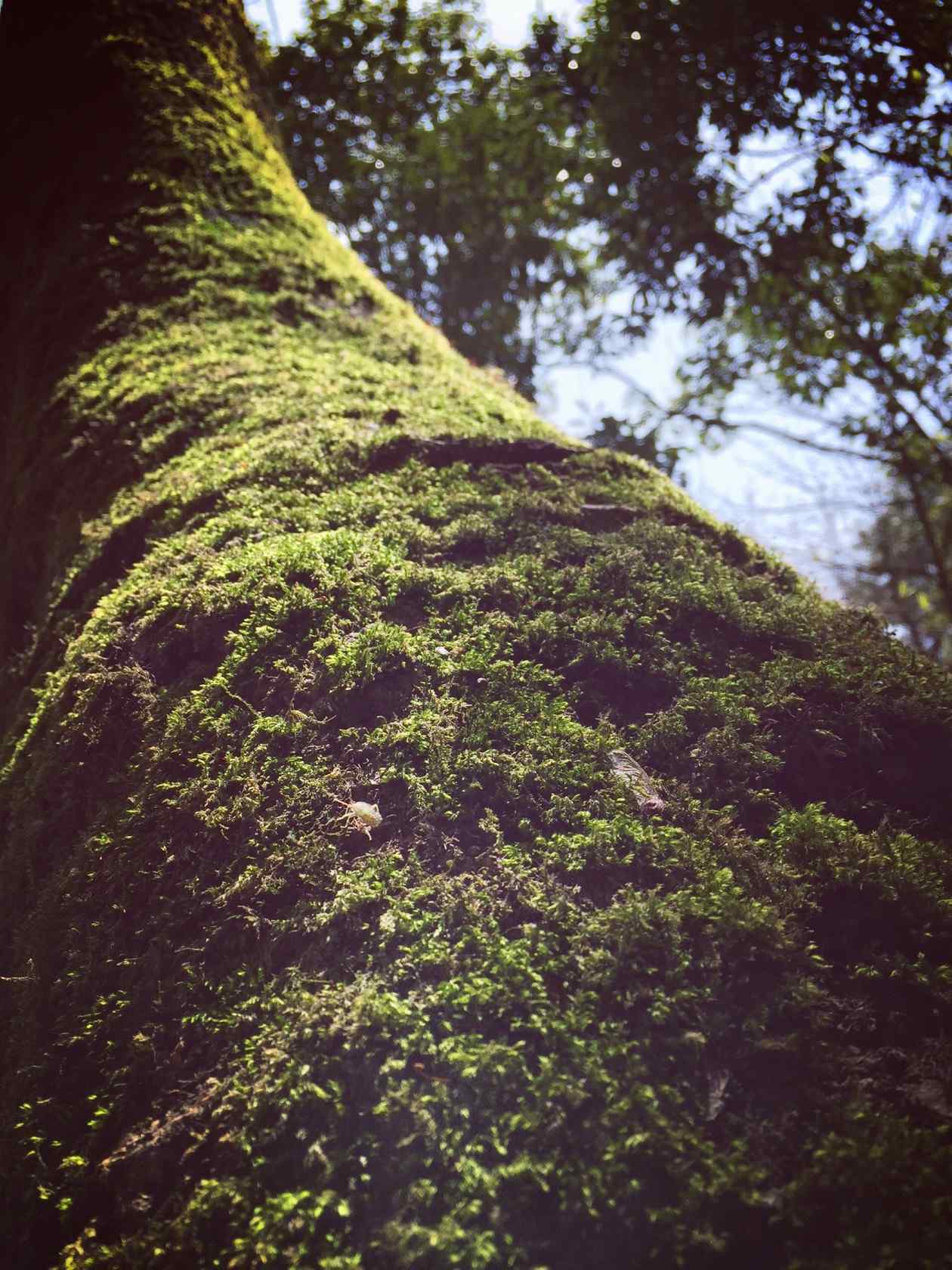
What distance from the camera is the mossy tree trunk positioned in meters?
1.16

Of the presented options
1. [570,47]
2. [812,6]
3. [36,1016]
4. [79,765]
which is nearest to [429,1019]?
[36,1016]

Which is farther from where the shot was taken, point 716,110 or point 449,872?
point 716,110

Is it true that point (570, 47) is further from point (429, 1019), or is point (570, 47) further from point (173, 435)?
point (429, 1019)

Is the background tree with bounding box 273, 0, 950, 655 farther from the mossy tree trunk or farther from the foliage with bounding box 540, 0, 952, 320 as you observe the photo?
the mossy tree trunk

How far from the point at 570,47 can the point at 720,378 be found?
13.5ft

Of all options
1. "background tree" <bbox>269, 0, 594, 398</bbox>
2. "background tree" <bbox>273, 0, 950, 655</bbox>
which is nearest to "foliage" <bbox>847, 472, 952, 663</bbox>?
"background tree" <bbox>273, 0, 950, 655</bbox>

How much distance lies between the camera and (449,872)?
156 cm

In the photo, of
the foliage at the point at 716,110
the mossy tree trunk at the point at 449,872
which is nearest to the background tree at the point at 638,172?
the foliage at the point at 716,110

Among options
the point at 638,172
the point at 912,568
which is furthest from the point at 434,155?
the point at 912,568

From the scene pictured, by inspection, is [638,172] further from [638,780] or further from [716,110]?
[638,780]

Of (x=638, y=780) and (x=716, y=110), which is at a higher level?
(x=716, y=110)

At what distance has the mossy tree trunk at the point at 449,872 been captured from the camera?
45.6 inches

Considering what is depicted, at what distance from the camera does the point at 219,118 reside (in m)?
4.34

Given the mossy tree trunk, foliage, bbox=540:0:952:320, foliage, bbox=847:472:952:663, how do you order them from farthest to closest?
foliage, bbox=847:472:952:663, foliage, bbox=540:0:952:320, the mossy tree trunk
